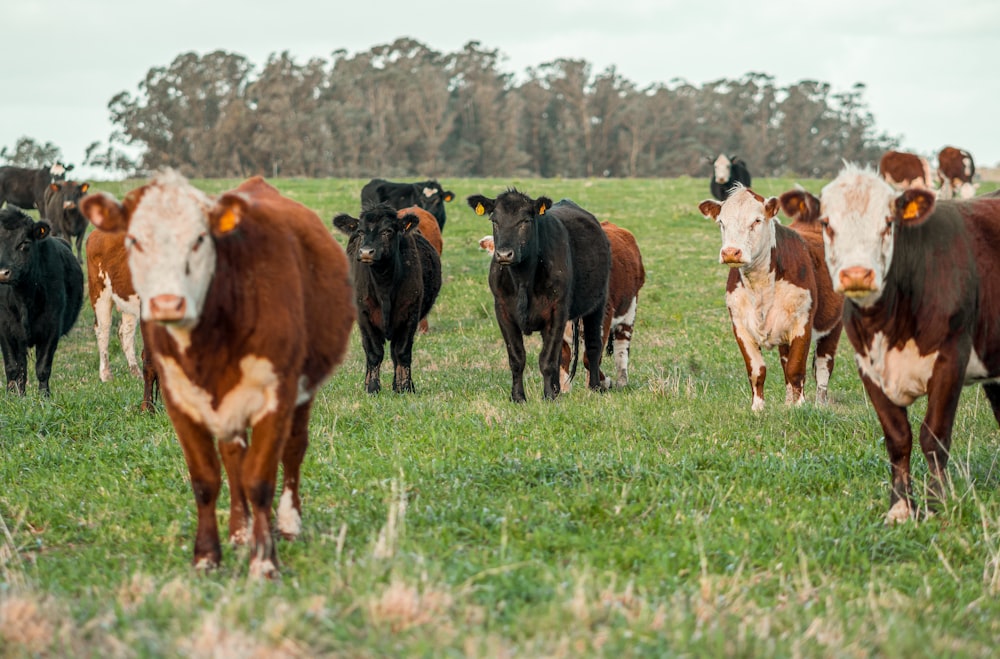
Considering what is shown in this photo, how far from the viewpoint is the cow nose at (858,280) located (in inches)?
240

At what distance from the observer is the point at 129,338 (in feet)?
44.2

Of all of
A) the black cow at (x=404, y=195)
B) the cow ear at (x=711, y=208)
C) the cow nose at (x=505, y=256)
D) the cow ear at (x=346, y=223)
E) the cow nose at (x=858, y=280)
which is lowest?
the cow nose at (x=505, y=256)

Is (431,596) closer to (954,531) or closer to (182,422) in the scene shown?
(182,422)

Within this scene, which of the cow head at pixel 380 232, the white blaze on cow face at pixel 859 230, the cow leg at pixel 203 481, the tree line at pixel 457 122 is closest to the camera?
the cow leg at pixel 203 481

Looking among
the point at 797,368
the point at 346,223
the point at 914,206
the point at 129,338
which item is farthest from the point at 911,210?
the point at 129,338

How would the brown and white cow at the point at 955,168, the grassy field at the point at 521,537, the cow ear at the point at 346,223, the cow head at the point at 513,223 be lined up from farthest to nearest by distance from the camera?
the brown and white cow at the point at 955,168, the cow ear at the point at 346,223, the cow head at the point at 513,223, the grassy field at the point at 521,537

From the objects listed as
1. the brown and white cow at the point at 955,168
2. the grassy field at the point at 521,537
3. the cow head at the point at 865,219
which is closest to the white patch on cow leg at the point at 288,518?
the grassy field at the point at 521,537

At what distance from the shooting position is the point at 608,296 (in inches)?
509

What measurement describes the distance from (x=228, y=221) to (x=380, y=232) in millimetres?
6392

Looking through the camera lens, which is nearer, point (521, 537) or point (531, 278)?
point (521, 537)

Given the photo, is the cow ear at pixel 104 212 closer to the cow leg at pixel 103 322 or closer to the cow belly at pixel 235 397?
the cow belly at pixel 235 397

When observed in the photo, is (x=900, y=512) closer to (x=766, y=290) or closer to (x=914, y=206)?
(x=914, y=206)

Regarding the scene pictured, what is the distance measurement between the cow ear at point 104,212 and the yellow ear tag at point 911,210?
444cm

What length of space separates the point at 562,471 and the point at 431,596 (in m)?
2.68
